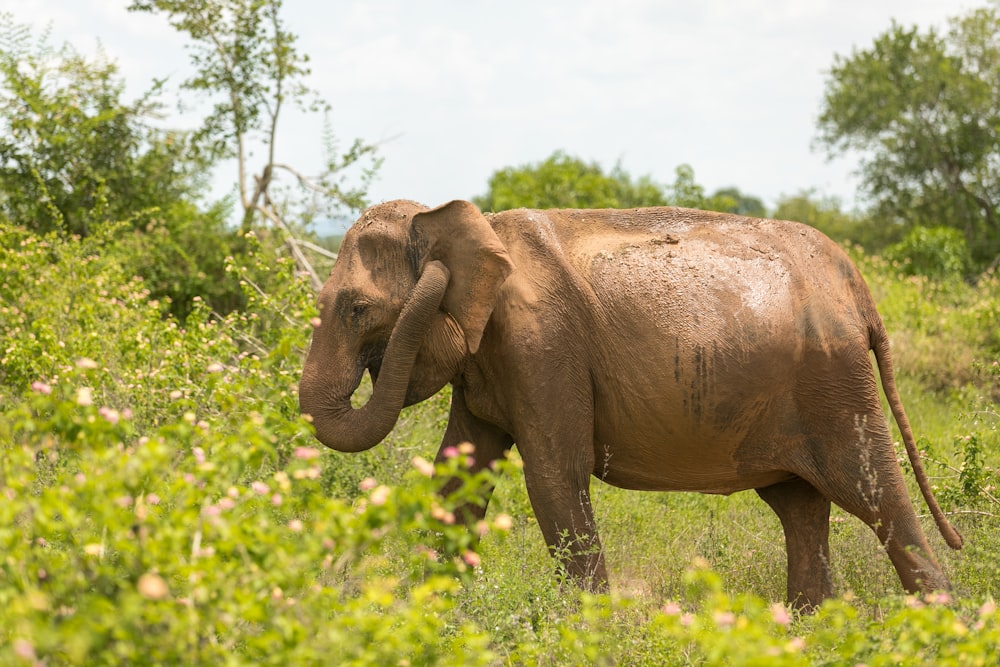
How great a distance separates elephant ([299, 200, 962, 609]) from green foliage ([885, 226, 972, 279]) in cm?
1353

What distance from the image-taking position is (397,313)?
5.96m

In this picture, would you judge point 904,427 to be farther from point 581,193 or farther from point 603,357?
point 581,193

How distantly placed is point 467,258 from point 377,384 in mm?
764

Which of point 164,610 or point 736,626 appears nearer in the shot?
point 164,610

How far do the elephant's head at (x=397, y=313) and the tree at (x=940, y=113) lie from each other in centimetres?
1896

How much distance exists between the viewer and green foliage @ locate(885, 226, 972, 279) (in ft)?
61.9

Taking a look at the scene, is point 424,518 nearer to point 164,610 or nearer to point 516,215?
point 164,610

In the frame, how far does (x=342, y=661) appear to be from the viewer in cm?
372

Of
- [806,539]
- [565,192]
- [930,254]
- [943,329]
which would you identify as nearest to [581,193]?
[565,192]

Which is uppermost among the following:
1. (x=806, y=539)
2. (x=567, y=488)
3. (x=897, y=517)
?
(x=567, y=488)

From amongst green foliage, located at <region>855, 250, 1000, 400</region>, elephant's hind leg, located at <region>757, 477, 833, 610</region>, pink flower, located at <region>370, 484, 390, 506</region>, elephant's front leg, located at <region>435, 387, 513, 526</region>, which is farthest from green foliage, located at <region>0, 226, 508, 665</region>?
green foliage, located at <region>855, 250, 1000, 400</region>

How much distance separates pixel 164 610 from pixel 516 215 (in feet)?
11.3

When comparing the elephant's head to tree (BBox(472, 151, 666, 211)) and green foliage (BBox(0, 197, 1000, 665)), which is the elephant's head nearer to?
green foliage (BBox(0, 197, 1000, 665))

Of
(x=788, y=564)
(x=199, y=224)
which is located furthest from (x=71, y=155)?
(x=788, y=564)
